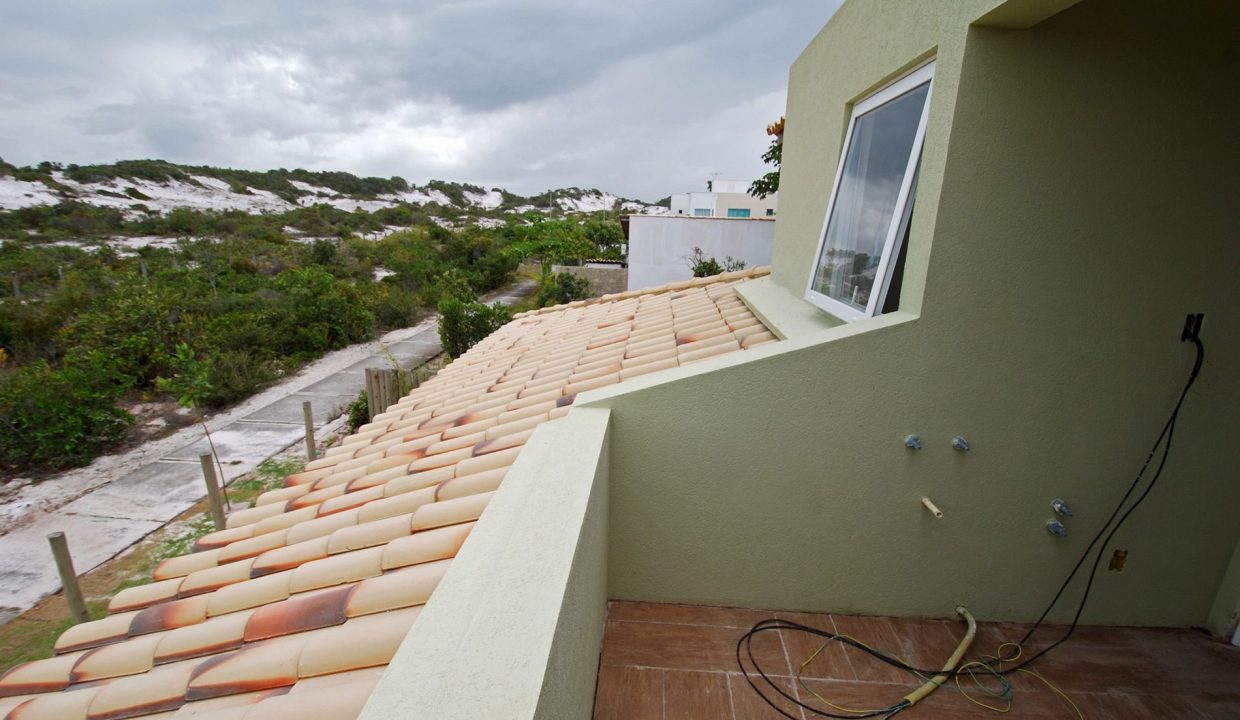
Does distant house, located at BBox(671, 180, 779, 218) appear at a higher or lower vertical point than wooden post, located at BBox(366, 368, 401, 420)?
higher

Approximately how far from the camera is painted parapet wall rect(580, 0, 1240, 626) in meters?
2.24

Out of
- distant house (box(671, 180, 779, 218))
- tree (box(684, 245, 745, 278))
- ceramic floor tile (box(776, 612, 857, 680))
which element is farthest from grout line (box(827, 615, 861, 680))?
distant house (box(671, 180, 779, 218))

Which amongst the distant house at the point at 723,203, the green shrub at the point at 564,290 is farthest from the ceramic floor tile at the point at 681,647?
the distant house at the point at 723,203

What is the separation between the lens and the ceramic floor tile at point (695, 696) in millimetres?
2232

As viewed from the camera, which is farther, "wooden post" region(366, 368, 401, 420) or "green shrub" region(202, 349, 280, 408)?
"green shrub" region(202, 349, 280, 408)

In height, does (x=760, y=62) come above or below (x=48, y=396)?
above

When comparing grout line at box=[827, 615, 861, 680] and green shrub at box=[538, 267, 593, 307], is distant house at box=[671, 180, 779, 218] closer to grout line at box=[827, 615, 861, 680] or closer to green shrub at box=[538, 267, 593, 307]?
green shrub at box=[538, 267, 593, 307]

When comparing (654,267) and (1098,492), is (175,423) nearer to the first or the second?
(654,267)

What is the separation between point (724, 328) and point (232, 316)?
18.6m

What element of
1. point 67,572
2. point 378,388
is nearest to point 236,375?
point 378,388

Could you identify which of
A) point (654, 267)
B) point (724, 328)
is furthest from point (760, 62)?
point (654, 267)

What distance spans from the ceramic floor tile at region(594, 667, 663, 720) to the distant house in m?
38.9

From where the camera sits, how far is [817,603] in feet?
9.03

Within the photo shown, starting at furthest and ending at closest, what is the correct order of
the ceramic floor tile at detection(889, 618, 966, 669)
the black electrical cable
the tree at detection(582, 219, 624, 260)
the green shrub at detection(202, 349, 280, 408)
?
the tree at detection(582, 219, 624, 260), the green shrub at detection(202, 349, 280, 408), the ceramic floor tile at detection(889, 618, 966, 669), the black electrical cable
